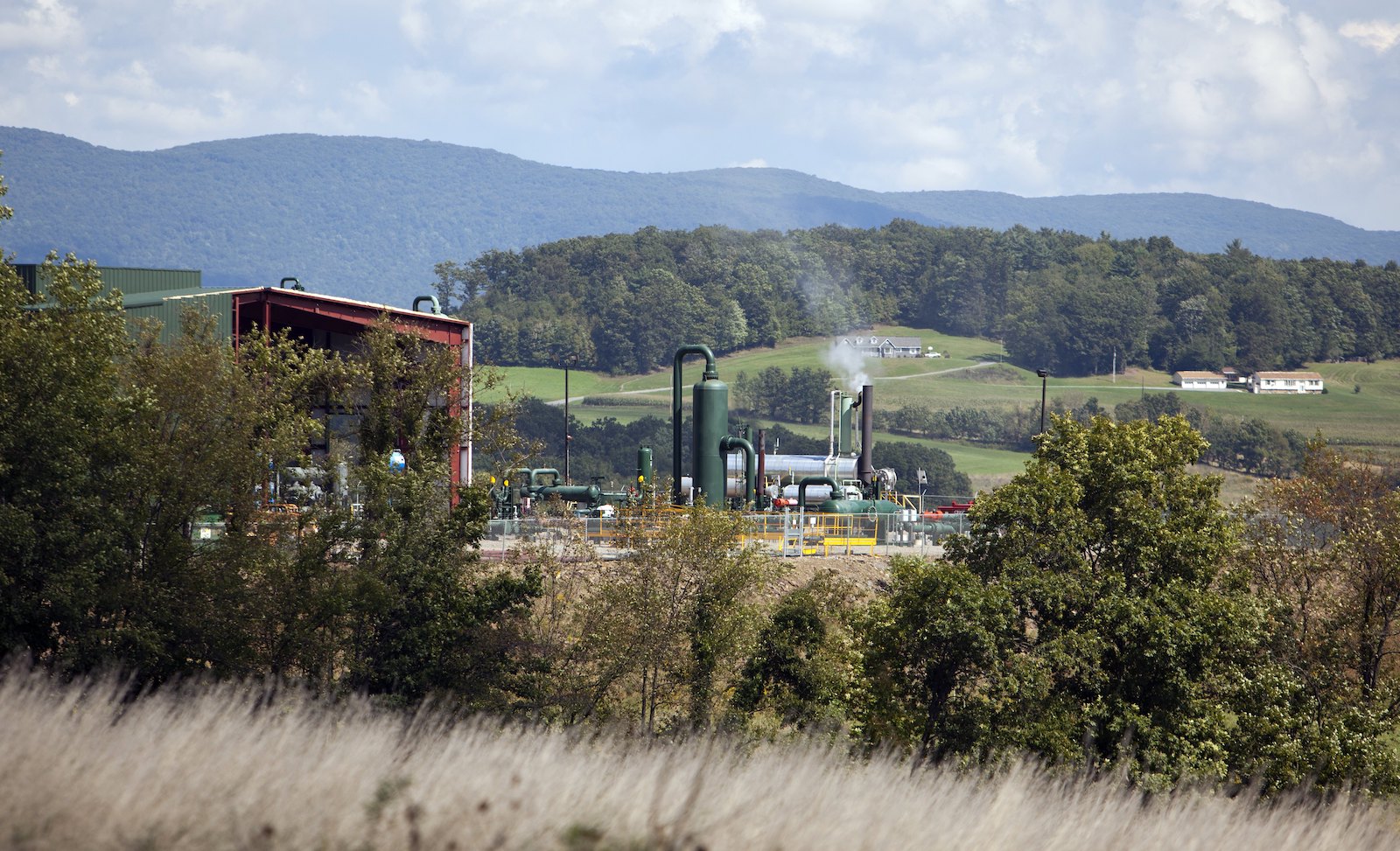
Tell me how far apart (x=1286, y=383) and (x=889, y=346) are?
51493 mm

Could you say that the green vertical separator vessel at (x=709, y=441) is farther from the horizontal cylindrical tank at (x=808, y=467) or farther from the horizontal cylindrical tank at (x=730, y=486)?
the horizontal cylindrical tank at (x=808, y=467)

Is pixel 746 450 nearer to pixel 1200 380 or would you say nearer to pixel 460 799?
pixel 460 799

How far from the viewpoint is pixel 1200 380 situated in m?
164

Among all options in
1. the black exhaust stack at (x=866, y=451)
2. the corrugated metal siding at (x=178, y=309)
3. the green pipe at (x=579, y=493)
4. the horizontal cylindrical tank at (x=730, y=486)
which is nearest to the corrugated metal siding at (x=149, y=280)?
the corrugated metal siding at (x=178, y=309)

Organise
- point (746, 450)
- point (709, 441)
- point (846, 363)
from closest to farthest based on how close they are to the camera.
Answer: point (709, 441) → point (746, 450) → point (846, 363)

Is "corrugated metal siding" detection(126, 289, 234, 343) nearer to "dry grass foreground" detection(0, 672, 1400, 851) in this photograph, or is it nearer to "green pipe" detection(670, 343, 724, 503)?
"green pipe" detection(670, 343, 724, 503)

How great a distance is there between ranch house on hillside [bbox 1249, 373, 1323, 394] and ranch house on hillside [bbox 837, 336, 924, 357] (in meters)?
44.5

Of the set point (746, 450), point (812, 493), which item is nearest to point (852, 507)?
point (746, 450)

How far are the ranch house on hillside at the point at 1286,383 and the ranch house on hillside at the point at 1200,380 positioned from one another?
13.6 feet

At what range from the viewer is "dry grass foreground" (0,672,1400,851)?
773 centimetres

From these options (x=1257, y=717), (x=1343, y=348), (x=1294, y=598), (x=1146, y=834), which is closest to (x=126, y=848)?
(x=1146, y=834)

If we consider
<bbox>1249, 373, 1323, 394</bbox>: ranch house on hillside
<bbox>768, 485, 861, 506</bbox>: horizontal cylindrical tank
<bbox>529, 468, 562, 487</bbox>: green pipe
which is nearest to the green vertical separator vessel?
<bbox>768, 485, 861, 506</bbox>: horizontal cylindrical tank

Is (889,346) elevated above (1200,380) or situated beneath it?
elevated above

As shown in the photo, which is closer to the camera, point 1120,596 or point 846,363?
point 1120,596
